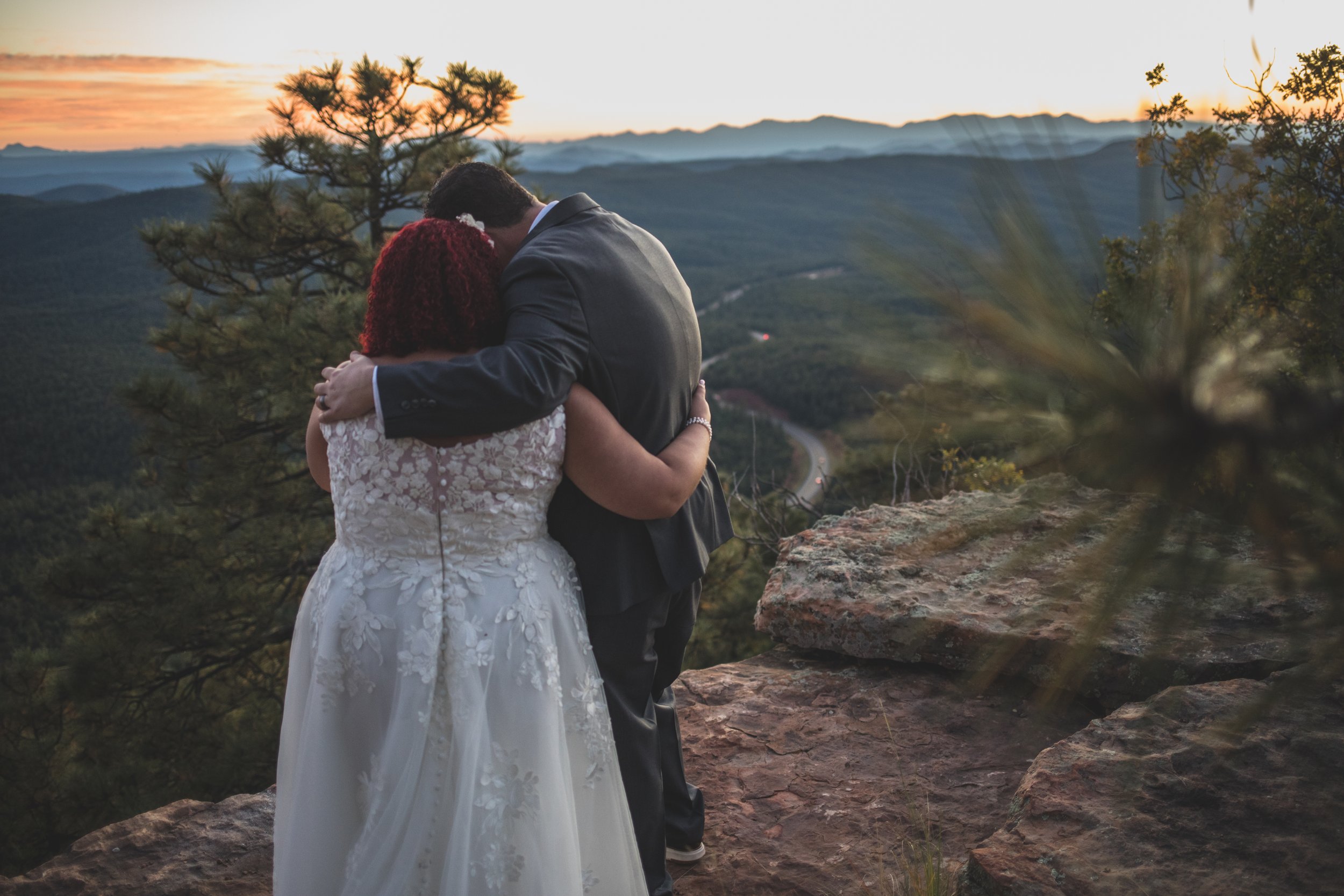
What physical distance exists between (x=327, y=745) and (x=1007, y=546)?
4.76 feet

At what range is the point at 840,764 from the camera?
2.44 meters

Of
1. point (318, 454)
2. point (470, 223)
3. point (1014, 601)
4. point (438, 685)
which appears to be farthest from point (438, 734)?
point (1014, 601)

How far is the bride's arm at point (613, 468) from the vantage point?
173cm

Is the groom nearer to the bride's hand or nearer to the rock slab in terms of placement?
the bride's hand

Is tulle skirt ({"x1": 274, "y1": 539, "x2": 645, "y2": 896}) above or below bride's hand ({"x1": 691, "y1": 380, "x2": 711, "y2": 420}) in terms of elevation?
below

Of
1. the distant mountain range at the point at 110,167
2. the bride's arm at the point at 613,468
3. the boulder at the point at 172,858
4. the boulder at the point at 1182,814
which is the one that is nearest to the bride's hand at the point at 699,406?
the bride's arm at the point at 613,468

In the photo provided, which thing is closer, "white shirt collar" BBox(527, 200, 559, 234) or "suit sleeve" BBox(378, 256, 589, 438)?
"suit sleeve" BBox(378, 256, 589, 438)

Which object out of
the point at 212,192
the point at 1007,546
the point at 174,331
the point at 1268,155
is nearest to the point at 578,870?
the point at 1007,546

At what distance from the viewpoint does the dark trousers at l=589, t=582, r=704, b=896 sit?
75.9 inches

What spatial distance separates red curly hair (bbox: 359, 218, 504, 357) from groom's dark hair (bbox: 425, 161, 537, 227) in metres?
0.34

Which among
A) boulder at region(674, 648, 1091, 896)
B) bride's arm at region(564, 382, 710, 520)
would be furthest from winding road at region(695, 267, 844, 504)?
boulder at region(674, 648, 1091, 896)

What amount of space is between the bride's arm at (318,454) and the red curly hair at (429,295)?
0.33m

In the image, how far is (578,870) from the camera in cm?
173

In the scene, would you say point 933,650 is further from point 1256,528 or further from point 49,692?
point 49,692
